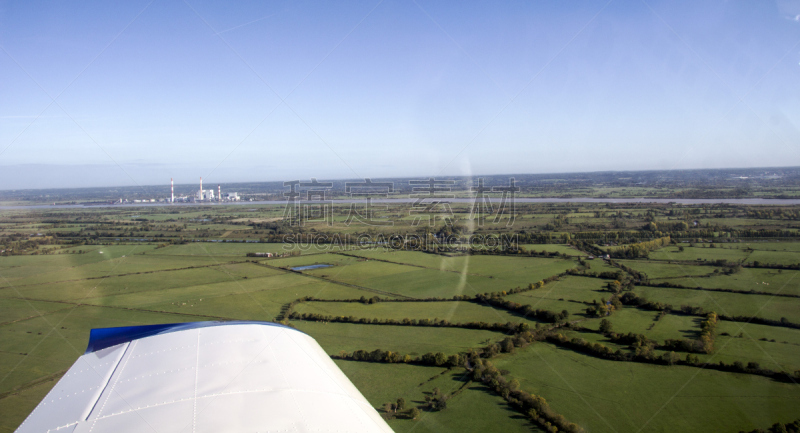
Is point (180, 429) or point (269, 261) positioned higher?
point (180, 429)

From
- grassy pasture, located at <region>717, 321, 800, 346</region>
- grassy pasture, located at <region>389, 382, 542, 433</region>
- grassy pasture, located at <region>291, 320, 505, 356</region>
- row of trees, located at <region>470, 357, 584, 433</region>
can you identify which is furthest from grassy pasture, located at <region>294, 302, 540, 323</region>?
grassy pasture, located at <region>717, 321, 800, 346</region>

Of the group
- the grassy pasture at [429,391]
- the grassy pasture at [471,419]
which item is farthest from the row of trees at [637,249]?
the grassy pasture at [471,419]

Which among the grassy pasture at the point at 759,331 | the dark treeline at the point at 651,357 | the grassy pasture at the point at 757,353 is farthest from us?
the grassy pasture at the point at 759,331

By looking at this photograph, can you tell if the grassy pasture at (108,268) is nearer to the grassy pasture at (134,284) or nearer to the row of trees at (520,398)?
the grassy pasture at (134,284)

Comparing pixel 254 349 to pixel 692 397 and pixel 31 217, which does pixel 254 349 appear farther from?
pixel 31 217

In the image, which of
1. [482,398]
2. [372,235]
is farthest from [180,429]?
[372,235]

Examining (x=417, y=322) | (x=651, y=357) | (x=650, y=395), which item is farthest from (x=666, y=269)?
(x=417, y=322)
